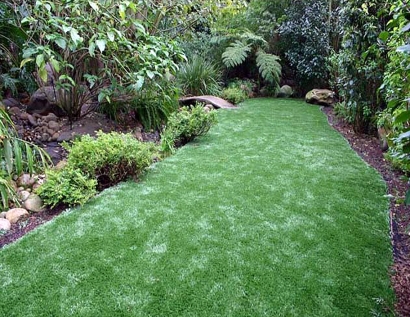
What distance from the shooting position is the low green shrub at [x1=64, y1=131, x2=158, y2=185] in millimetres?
2537

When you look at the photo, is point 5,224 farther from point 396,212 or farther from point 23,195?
point 396,212

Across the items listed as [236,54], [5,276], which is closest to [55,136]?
[5,276]

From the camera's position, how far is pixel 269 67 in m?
7.62

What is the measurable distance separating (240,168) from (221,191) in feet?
1.92

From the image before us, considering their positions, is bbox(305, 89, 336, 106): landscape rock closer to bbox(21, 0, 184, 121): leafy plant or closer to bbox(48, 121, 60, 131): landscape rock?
bbox(21, 0, 184, 121): leafy plant

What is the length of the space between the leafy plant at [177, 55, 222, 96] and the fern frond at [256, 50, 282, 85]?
1.45m

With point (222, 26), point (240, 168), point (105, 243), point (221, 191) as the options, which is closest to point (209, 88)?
point (222, 26)

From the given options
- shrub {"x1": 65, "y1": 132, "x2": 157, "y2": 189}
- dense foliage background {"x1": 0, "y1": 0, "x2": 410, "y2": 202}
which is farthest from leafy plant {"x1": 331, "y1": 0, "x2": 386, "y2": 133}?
shrub {"x1": 65, "y1": 132, "x2": 157, "y2": 189}

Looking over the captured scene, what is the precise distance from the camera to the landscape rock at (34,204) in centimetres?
232

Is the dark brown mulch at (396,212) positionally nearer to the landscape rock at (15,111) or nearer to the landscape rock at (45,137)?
the landscape rock at (45,137)

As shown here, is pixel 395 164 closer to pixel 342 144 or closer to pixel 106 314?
pixel 342 144

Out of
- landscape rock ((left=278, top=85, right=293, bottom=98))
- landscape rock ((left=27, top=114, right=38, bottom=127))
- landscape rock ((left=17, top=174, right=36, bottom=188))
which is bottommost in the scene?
landscape rock ((left=278, top=85, right=293, bottom=98))

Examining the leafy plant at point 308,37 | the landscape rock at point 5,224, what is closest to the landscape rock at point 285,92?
the leafy plant at point 308,37

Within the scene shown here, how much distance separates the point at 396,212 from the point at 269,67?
581 cm
